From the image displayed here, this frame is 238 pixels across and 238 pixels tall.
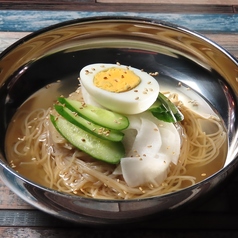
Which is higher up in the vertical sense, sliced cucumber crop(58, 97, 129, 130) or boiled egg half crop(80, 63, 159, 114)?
boiled egg half crop(80, 63, 159, 114)

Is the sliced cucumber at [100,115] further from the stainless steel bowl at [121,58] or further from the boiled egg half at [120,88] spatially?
the stainless steel bowl at [121,58]

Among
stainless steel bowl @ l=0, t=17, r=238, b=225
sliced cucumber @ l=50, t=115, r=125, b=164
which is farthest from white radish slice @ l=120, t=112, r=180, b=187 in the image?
stainless steel bowl @ l=0, t=17, r=238, b=225

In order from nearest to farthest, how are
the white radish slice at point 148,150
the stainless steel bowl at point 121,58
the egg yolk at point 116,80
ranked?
the white radish slice at point 148,150, the egg yolk at point 116,80, the stainless steel bowl at point 121,58

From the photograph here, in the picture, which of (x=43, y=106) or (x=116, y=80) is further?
(x=43, y=106)

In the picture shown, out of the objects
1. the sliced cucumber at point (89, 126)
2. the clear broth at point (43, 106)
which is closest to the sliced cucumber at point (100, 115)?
the sliced cucumber at point (89, 126)

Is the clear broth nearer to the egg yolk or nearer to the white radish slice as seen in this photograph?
the white radish slice

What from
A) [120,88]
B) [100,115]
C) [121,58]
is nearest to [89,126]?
[100,115]

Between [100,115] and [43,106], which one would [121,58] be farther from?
[100,115]
